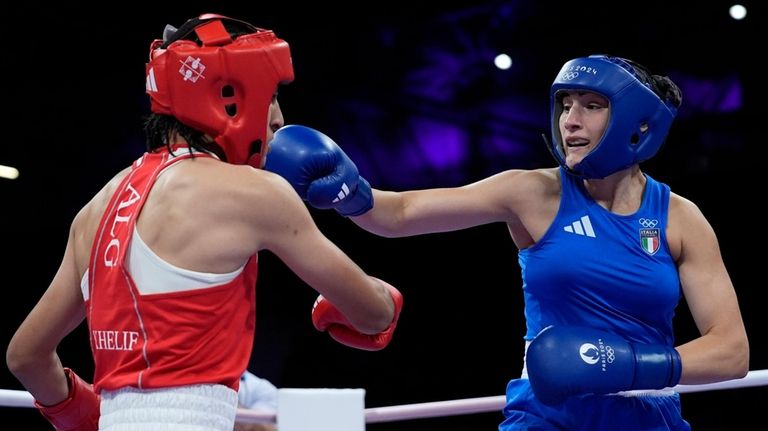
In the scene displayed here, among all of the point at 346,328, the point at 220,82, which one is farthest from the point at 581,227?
the point at 220,82

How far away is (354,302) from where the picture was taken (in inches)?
69.6

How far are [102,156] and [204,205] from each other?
4633mm

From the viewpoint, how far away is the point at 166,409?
1601mm

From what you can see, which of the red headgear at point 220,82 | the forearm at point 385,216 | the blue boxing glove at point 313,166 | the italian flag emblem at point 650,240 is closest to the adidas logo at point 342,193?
the blue boxing glove at point 313,166

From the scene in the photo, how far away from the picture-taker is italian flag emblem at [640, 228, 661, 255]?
2.38 metres

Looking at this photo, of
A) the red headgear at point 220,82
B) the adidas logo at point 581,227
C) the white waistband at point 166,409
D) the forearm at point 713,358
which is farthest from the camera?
the adidas logo at point 581,227

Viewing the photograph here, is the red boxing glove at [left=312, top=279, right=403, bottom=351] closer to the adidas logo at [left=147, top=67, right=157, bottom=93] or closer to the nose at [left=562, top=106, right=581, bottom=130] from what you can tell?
the adidas logo at [left=147, top=67, right=157, bottom=93]

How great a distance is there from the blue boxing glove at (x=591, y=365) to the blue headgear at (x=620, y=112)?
1.51 feet

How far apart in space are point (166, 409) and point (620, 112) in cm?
137

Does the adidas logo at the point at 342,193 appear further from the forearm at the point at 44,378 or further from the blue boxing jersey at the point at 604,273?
the forearm at the point at 44,378

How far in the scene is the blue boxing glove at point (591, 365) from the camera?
6.95ft

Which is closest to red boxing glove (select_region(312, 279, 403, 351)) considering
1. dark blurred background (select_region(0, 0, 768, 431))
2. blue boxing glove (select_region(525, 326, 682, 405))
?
blue boxing glove (select_region(525, 326, 682, 405))

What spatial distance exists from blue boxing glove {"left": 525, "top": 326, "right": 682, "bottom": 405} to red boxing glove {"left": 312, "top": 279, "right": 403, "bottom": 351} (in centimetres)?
39

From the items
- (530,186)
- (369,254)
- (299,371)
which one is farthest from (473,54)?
(530,186)
